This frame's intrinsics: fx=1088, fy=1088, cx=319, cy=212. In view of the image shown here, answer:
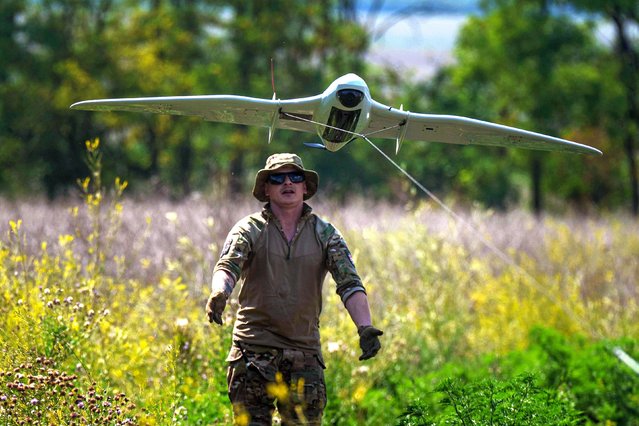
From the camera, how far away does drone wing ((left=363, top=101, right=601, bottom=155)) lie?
5977 mm

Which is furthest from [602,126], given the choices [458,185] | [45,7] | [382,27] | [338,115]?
A: [338,115]

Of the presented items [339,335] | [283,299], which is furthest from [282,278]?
[339,335]

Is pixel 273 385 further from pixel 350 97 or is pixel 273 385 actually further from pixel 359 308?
pixel 350 97

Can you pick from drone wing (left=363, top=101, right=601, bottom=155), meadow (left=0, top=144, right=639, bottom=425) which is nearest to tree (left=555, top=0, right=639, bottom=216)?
meadow (left=0, top=144, right=639, bottom=425)

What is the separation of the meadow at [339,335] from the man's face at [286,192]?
37.5 inches

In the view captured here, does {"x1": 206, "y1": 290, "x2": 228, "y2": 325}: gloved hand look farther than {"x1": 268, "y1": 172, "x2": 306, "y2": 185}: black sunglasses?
No

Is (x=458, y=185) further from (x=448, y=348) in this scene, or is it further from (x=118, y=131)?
(x=448, y=348)

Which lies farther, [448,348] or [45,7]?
[45,7]

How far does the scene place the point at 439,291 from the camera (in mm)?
→ 11000

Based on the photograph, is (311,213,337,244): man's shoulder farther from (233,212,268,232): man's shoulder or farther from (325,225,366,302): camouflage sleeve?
(233,212,268,232): man's shoulder

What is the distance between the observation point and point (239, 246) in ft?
17.9

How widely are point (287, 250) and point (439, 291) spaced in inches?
223

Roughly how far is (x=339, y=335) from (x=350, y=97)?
2965 mm

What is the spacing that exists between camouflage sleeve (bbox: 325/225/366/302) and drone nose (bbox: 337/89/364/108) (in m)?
0.69
